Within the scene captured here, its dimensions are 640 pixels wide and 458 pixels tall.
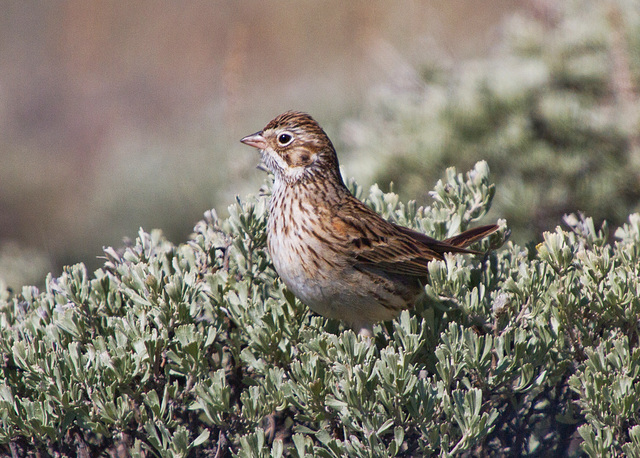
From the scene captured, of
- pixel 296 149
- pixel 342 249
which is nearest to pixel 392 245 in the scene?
pixel 342 249

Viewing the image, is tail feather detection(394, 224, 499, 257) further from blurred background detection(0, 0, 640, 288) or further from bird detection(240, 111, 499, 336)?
blurred background detection(0, 0, 640, 288)

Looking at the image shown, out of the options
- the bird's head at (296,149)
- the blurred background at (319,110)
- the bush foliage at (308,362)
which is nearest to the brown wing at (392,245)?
the bush foliage at (308,362)

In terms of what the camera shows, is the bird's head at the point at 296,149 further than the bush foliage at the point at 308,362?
Yes

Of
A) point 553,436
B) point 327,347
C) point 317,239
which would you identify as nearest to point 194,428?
point 327,347

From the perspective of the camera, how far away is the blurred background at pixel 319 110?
7.92m

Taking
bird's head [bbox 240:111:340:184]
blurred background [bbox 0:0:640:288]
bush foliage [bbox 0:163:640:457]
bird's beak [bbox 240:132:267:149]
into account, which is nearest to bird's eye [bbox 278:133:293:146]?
bird's head [bbox 240:111:340:184]

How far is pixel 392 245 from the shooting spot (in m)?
4.12

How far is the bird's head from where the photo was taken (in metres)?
4.50

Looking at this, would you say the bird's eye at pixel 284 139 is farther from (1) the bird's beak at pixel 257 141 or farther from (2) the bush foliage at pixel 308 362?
(2) the bush foliage at pixel 308 362

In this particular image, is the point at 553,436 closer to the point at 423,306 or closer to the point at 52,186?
the point at 423,306

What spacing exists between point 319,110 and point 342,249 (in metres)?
7.83

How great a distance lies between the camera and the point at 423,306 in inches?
160

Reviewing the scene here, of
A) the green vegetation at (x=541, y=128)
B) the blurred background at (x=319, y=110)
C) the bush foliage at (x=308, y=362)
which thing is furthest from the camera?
the blurred background at (x=319, y=110)

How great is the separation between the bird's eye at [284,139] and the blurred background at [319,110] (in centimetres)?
287
